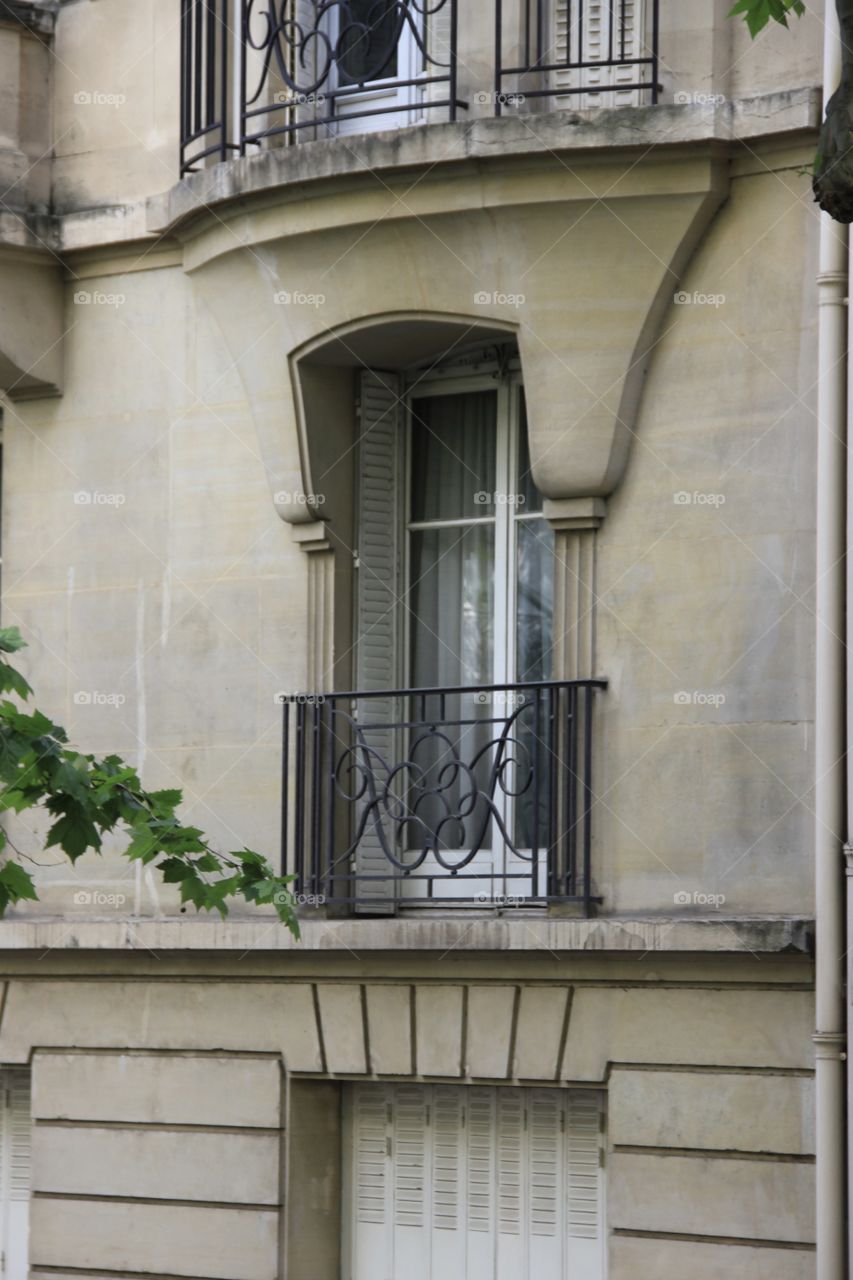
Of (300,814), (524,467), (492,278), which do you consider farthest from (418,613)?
(492,278)

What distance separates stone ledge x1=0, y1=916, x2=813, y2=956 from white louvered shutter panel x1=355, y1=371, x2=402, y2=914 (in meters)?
0.71

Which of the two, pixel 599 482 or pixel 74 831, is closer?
pixel 74 831

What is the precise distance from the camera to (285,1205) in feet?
46.0

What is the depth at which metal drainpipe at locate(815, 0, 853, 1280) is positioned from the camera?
12.1 m

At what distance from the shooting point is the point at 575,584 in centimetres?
1352

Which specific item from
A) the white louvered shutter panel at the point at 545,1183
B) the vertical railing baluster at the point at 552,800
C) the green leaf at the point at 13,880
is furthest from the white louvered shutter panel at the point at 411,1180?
the green leaf at the point at 13,880

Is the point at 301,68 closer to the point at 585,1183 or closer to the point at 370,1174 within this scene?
the point at 370,1174

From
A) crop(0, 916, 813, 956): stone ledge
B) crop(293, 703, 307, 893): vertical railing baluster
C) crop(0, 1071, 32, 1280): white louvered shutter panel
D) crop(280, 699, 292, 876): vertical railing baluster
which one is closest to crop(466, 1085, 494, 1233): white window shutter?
crop(0, 916, 813, 956): stone ledge

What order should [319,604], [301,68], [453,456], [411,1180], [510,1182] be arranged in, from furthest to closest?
[453,456]
[319,604]
[301,68]
[411,1180]
[510,1182]

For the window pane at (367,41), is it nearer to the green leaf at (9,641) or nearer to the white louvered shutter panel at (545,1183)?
the green leaf at (9,641)

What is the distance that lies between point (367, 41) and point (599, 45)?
152cm

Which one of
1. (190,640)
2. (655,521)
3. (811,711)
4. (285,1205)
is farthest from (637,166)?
(285,1205)

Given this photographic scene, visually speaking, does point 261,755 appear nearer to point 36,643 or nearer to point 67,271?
point 36,643

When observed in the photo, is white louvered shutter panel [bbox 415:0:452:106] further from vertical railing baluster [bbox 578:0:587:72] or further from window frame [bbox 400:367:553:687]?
window frame [bbox 400:367:553:687]
